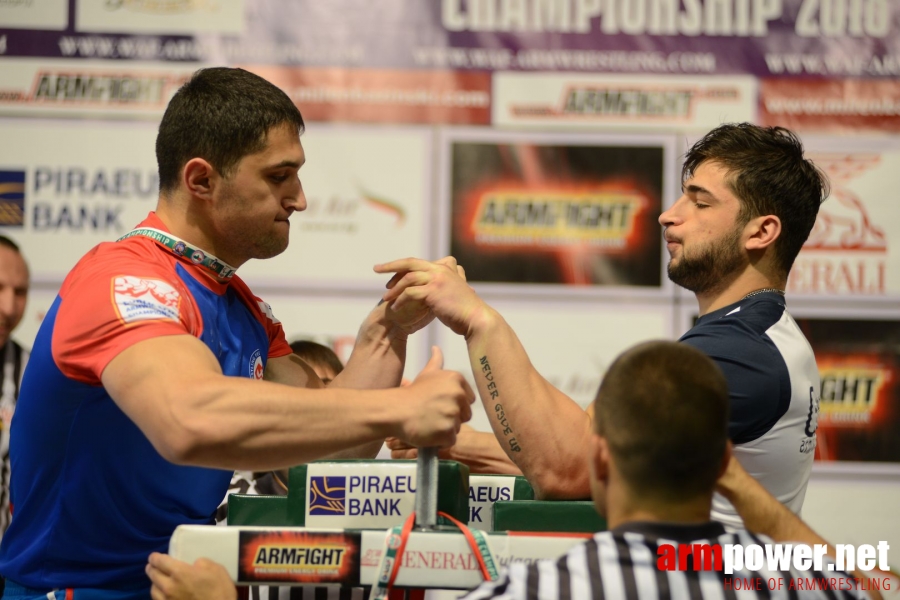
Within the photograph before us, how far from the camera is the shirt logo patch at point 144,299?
1542 millimetres

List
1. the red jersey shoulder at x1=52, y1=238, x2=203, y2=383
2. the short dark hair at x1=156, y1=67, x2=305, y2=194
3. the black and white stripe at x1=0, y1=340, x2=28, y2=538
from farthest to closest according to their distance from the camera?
the black and white stripe at x1=0, y1=340, x2=28, y2=538 < the short dark hair at x1=156, y1=67, x2=305, y2=194 < the red jersey shoulder at x1=52, y1=238, x2=203, y2=383

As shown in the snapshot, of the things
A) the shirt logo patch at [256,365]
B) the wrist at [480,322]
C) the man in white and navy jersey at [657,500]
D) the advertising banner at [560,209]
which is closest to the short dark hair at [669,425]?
the man in white and navy jersey at [657,500]

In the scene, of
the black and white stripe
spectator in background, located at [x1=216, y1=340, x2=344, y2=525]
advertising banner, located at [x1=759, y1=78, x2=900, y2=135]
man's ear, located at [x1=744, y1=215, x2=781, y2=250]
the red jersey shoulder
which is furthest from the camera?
advertising banner, located at [x1=759, y1=78, x2=900, y2=135]

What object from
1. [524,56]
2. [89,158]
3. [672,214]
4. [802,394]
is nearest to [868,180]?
[524,56]

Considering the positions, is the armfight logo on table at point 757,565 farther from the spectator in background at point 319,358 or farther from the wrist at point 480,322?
the spectator in background at point 319,358

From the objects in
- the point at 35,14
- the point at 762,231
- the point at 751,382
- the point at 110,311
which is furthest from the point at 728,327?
the point at 35,14

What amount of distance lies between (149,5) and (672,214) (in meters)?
2.78

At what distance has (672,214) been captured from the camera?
238cm

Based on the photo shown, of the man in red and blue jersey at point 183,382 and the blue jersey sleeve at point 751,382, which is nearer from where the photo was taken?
the man in red and blue jersey at point 183,382

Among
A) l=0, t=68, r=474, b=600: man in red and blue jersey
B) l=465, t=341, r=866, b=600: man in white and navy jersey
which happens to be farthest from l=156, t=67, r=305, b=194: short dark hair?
l=465, t=341, r=866, b=600: man in white and navy jersey

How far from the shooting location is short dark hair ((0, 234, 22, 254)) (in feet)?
13.0

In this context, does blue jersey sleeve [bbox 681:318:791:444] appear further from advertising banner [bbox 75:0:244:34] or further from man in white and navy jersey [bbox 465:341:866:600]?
advertising banner [bbox 75:0:244:34]

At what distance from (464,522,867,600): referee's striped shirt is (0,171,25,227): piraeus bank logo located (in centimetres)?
346

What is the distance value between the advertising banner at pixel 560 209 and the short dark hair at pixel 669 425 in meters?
2.64
